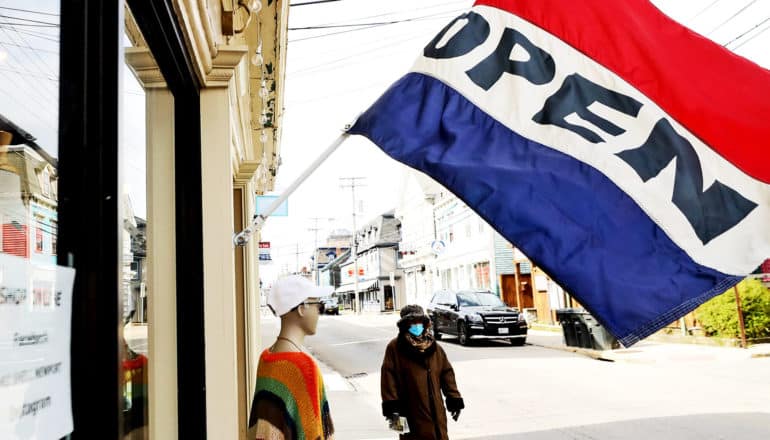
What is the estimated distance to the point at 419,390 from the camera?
481 centimetres

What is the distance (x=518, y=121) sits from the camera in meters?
2.59

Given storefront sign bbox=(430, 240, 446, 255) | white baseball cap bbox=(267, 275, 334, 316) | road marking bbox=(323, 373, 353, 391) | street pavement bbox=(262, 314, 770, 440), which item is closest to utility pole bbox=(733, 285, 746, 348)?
street pavement bbox=(262, 314, 770, 440)

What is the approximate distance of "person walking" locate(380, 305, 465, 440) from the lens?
15.6ft

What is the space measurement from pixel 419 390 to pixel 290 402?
2.57 meters

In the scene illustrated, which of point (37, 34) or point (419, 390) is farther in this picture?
point (419, 390)

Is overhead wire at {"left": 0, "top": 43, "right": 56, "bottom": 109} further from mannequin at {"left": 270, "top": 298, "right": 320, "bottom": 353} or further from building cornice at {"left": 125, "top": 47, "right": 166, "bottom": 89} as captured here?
mannequin at {"left": 270, "top": 298, "right": 320, "bottom": 353}

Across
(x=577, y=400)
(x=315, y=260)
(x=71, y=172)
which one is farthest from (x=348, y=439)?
(x=315, y=260)

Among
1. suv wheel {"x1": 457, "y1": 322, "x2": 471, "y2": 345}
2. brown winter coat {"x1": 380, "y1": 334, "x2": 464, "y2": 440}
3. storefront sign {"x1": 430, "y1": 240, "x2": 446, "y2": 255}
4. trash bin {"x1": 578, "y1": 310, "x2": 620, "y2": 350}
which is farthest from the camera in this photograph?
storefront sign {"x1": 430, "y1": 240, "x2": 446, "y2": 255}

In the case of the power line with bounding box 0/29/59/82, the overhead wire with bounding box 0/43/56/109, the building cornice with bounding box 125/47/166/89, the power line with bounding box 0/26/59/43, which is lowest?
the overhead wire with bounding box 0/43/56/109

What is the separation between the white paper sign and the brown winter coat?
13.2 feet

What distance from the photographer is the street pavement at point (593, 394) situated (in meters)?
7.24

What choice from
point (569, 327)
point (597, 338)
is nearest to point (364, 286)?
point (569, 327)

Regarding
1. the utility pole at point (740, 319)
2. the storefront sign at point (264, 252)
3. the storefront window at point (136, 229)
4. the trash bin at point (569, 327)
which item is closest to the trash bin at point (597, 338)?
the trash bin at point (569, 327)

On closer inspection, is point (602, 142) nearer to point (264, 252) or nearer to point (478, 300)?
point (478, 300)
